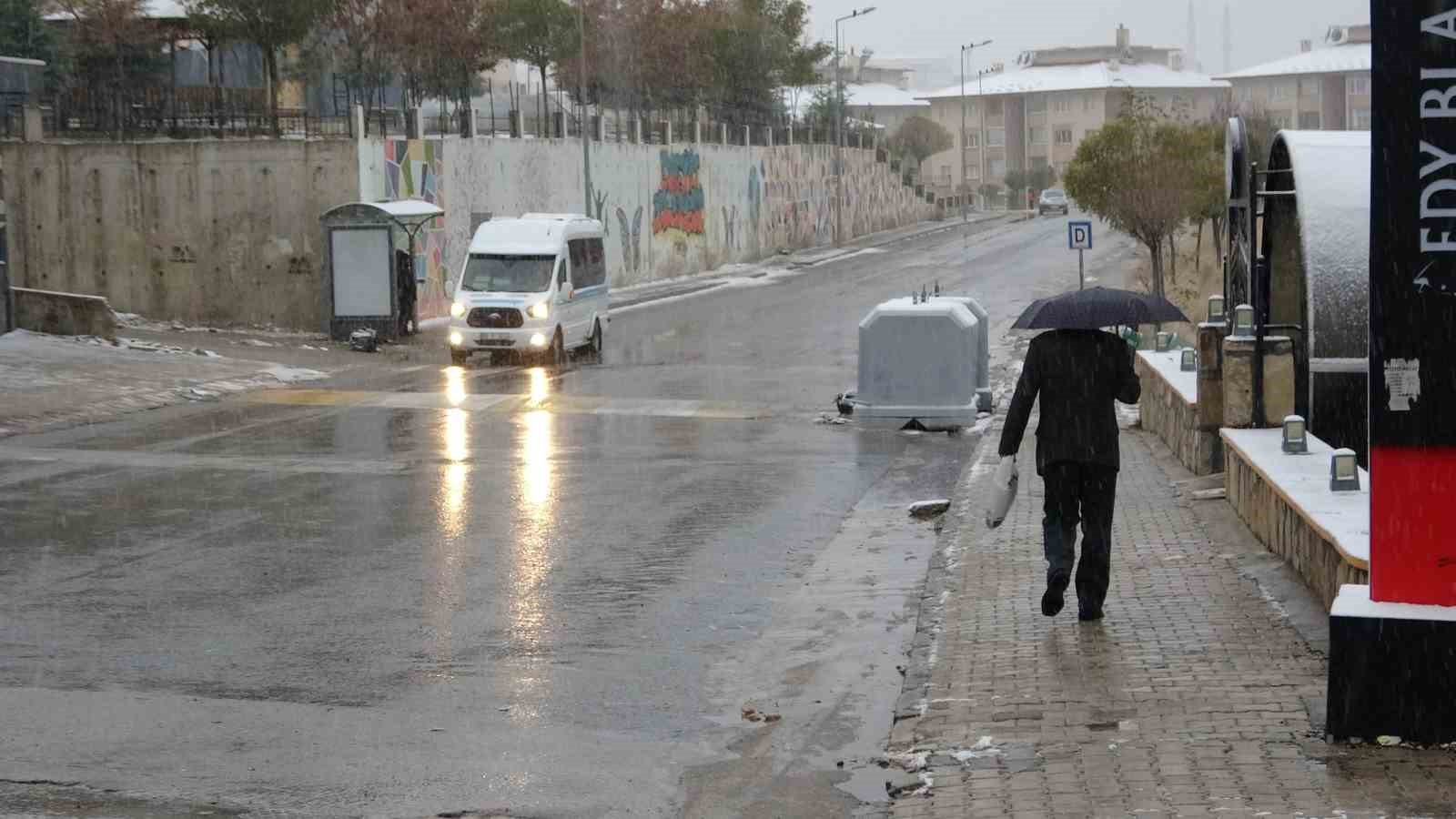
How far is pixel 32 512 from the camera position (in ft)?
Result: 49.6

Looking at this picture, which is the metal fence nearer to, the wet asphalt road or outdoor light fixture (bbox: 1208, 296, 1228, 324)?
the wet asphalt road

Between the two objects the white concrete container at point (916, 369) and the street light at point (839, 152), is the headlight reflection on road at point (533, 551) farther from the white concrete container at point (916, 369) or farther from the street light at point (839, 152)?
the street light at point (839, 152)

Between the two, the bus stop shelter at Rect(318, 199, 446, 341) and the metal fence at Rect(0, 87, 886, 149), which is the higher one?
the metal fence at Rect(0, 87, 886, 149)

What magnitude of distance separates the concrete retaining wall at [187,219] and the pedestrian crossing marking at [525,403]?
13.3 m

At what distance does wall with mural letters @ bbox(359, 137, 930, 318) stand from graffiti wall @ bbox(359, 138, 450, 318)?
0.04 metres

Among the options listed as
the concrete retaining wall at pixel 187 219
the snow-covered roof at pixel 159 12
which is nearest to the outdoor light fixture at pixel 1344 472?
the concrete retaining wall at pixel 187 219

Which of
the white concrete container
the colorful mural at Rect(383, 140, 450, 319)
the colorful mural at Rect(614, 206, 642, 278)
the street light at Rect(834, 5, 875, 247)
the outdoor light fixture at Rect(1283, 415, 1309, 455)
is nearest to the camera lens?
the outdoor light fixture at Rect(1283, 415, 1309, 455)

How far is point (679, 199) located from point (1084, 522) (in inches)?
2071

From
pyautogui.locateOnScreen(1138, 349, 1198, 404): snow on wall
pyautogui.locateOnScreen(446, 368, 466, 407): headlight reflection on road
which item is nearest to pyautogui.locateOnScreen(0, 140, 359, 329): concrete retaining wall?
pyautogui.locateOnScreen(446, 368, 466, 407): headlight reflection on road

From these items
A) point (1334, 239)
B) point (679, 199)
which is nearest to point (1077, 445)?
point (1334, 239)

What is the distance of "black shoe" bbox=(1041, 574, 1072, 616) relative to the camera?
9.81 meters

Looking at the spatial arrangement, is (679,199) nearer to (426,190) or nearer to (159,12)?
(159,12)

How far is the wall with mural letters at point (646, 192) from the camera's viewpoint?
Result: 4244 centimetres

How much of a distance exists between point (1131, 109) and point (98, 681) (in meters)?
41.1
